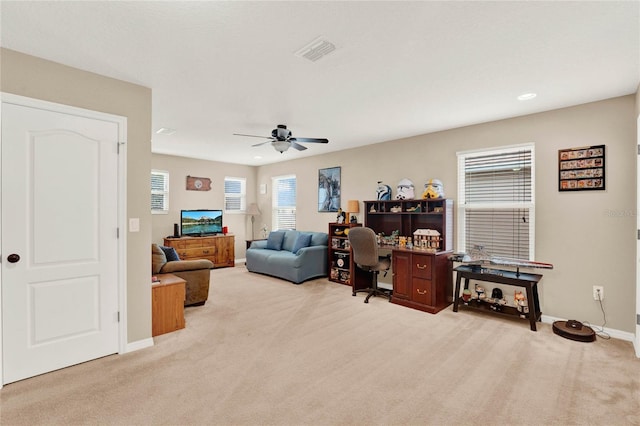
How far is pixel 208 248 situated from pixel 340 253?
3103 mm

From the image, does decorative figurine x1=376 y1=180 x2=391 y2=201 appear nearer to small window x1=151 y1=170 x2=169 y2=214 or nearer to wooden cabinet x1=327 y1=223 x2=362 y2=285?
wooden cabinet x1=327 y1=223 x2=362 y2=285

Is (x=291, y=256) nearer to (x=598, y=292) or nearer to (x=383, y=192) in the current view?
(x=383, y=192)

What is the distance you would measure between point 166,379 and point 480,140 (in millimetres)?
4512

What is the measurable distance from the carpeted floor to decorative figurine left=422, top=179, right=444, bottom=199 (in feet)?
5.72

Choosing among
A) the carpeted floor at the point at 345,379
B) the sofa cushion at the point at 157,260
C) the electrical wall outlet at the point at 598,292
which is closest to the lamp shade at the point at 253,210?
the sofa cushion at the point at 157,260

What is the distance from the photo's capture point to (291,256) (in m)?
5.80

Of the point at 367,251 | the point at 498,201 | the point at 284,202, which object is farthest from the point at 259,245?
the point at 498,201

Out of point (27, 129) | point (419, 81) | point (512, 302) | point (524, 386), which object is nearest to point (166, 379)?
point (27, 129)

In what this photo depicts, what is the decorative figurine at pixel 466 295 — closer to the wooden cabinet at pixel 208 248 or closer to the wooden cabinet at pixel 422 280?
the wooden cabinet at pixel 422 280

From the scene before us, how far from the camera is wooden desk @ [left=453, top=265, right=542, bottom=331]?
3416mm

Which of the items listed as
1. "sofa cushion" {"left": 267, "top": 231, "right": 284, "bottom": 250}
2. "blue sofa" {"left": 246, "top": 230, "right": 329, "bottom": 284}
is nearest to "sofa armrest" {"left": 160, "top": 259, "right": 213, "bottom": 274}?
"blue sofa" {"left": 246, "top": 230, "right": 329, "bottom": 284}

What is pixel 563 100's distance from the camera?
3.34 meters

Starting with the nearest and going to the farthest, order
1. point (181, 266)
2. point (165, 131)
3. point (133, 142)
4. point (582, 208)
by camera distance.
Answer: point (133, 142)
point (582, 208)
point (181, 266)
point (165, 131)

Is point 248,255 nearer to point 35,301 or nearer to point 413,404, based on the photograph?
point 35,301
